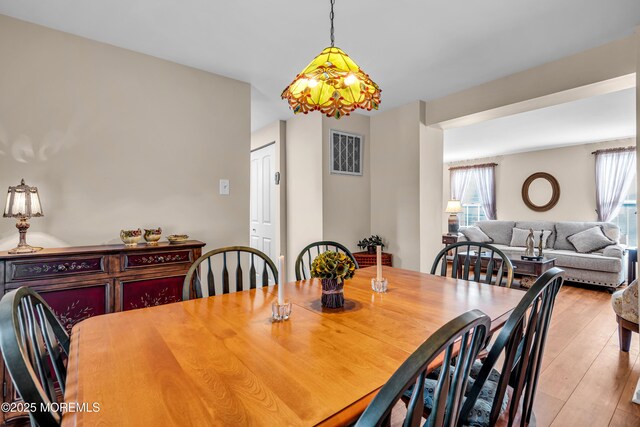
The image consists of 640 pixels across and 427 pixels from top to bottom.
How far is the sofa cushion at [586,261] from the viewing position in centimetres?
430

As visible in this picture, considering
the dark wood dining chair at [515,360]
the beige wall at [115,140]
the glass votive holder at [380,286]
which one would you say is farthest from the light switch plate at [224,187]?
the dark wood dining chair at [515,360]

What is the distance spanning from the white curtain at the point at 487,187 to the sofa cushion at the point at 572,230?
5.11 feet

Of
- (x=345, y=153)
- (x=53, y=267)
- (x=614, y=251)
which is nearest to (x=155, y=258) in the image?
(x=53, y=267)

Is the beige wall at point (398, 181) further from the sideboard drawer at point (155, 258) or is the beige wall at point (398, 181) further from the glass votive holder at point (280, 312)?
the glass votive holder at point (280, 312)

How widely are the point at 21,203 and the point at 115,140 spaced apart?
732 mm

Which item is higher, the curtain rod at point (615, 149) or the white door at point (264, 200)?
the curtain rod at point (615, 149)

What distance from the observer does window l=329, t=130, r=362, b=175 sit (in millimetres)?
3684

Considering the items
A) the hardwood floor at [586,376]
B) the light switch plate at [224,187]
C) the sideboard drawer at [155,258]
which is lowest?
the hardwood floor at [586,376]

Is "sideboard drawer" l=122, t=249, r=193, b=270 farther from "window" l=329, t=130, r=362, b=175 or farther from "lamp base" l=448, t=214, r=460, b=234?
"lamp base" l=448, t=214, r=460, b=234

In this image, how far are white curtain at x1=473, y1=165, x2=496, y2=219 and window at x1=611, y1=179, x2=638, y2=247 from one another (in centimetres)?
200

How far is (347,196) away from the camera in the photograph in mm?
3830

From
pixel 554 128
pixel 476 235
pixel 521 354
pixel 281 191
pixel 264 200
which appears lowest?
pixel 476 235

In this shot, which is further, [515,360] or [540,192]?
[540,192]

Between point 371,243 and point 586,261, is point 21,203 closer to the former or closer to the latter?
point 371,243
